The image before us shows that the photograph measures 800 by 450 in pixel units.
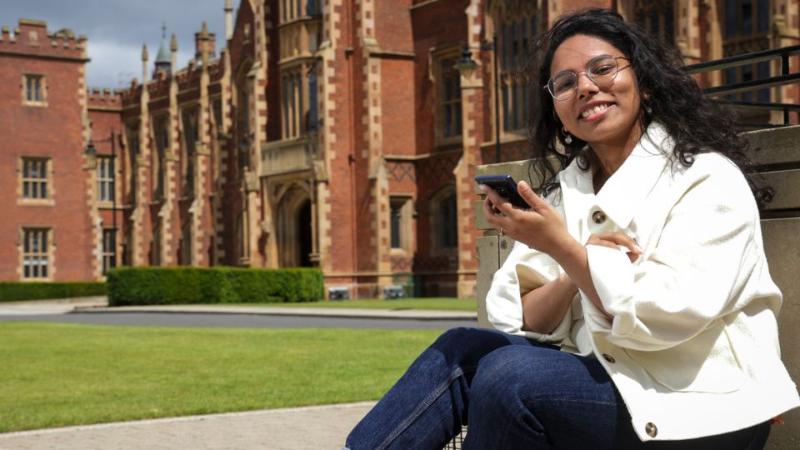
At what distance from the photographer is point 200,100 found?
154ft

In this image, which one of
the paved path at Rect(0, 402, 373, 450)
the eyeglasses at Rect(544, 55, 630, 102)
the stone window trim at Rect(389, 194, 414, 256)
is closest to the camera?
the eyeglasses at Rect(544, 55, 630, 102)

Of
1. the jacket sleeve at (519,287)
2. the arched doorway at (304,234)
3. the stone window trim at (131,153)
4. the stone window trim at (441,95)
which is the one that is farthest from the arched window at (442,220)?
the jacket sleeve at (519,287)

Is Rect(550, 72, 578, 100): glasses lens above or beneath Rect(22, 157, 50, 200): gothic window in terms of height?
beneath

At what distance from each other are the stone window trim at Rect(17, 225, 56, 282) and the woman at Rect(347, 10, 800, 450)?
46858 mm

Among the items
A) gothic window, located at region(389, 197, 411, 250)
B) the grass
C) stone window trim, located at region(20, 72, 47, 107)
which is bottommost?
the grass

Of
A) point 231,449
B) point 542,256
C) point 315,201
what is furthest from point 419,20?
point 542,256

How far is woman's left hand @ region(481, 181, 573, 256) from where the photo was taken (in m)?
3.04

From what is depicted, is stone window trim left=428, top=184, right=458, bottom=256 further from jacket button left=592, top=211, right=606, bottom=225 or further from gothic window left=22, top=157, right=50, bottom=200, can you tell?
jacket button left=592, top=211, right=606, bottom=225

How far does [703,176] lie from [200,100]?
4506cm

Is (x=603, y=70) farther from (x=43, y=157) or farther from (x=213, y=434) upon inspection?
(x=43, y=157)

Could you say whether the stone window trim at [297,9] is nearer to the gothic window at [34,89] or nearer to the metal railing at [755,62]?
the gothic window at [34,89]

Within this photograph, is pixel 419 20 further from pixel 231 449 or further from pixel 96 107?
pixel 231 449

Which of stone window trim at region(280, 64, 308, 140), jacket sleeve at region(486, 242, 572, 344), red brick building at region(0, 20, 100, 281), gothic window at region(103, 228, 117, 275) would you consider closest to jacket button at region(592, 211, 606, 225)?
jacket sleeve at region(486, 242, 572, 344)

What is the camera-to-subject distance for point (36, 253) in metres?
48.4
